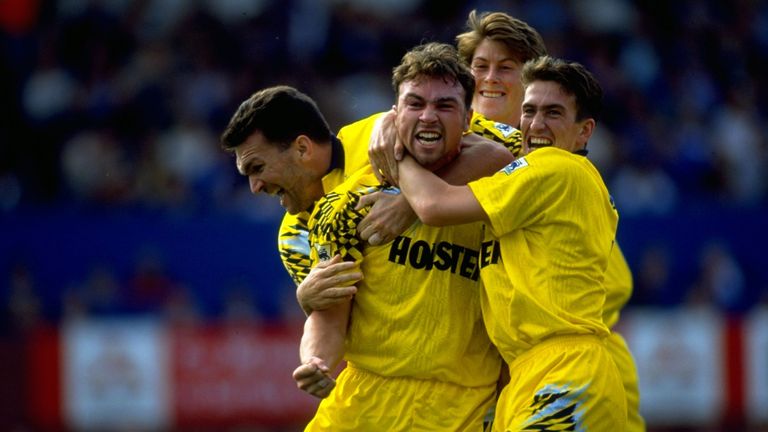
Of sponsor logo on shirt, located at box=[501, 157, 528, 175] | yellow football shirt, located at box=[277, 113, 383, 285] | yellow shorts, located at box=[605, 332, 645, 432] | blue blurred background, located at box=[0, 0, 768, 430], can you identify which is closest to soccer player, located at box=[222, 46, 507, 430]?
yellow football shirt, located at box=[277, 113, 383, 285]

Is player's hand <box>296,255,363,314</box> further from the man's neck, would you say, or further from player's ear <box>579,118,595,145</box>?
player's ear <box>579,118,595,145</box>

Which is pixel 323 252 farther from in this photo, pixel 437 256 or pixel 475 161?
pixel 475 161

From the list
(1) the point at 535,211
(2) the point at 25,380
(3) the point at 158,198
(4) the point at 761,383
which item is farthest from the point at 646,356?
(1) the point at 535,211

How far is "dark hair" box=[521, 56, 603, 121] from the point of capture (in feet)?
19.8

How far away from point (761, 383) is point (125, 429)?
21.7 ft

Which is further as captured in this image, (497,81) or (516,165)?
(497,81)

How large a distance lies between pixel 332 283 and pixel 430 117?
0.83m

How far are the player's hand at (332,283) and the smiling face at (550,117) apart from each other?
948mm

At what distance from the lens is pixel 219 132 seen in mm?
15930

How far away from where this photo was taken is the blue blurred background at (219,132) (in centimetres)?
1457

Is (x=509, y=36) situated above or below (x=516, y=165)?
above

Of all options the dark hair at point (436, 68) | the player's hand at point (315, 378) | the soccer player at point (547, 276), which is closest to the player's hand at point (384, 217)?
the soccer player at point (547, 276)

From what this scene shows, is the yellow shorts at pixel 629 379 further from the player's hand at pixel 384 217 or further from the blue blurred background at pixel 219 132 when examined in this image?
the blue blurred background at pixel 219 132

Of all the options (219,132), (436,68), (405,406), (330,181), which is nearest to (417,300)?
(405,406)
